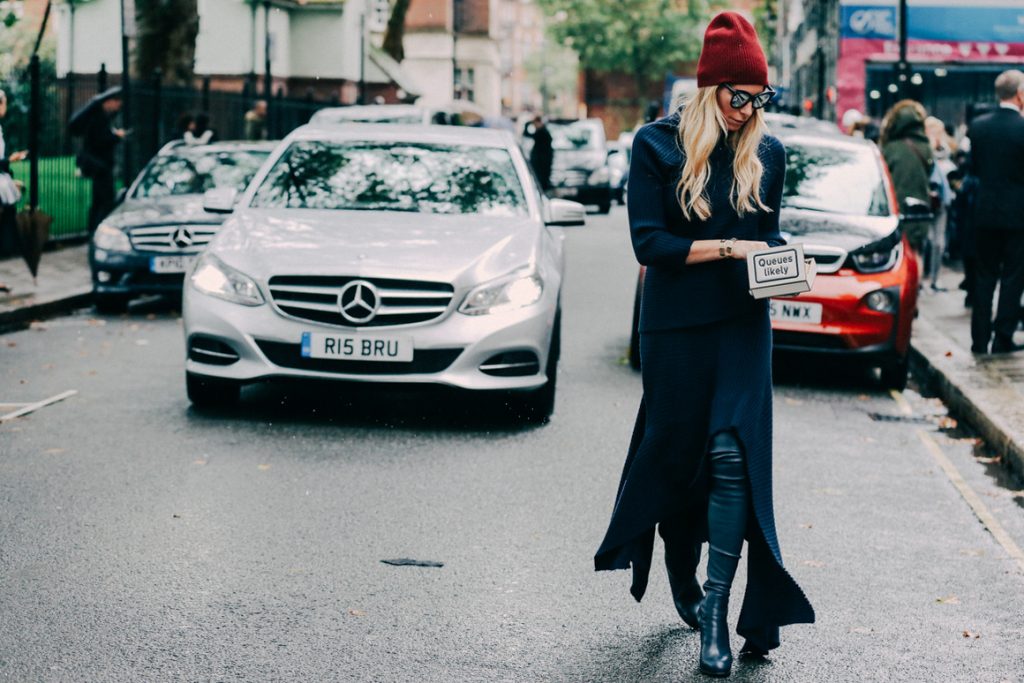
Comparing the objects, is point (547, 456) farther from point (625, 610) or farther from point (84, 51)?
point (84, 51)

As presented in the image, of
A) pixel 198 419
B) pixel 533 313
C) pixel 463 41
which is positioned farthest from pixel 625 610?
pixel 463 41

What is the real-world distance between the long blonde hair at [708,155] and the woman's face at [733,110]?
0.02 metres

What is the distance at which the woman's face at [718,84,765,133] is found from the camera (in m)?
4.65

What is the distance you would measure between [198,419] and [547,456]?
6.62ft

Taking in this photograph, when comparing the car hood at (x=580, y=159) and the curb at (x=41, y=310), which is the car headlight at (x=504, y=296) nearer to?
the curb at (x=41, y=310)

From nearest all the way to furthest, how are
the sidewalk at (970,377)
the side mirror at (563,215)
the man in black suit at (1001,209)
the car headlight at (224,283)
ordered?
the car headlight at (224,283), the sidewalk at (970,377), the side mirror at (563,215), the man in black suit at (1001,209)

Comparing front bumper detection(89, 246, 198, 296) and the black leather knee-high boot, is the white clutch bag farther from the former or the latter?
front bumper detection(89, 246, 198, 296)

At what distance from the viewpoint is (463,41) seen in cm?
8894

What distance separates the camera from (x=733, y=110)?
4.66m

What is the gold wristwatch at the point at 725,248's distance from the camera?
15.2 ft

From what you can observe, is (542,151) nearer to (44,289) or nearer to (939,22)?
(939,22)

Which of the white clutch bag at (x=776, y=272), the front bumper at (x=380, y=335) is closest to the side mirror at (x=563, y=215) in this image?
the front bumper at (x=380, y=335)

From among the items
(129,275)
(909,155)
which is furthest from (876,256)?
(129,275)

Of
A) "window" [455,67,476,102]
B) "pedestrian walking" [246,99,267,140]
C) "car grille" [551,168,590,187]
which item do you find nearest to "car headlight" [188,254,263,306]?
"pedestrian walking" [246,99,267,140]
